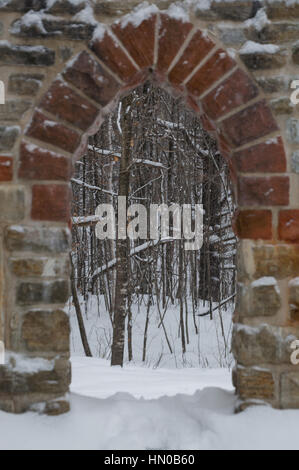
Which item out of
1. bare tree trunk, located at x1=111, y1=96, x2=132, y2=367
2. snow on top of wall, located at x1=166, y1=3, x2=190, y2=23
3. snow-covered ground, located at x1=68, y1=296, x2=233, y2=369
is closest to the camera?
snow on top of wall, located at x1=166, y1=3, x2=190, y2=23

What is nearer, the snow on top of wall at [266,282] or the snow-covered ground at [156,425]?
the snow-covered ground at [156,425]

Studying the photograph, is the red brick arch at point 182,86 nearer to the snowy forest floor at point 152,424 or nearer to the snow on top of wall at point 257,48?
the snow on top of wall at point 257,48

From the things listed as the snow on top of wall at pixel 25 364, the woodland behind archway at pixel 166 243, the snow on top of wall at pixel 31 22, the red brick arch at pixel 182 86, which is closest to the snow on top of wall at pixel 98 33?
the red brick arch at pixel 182 86

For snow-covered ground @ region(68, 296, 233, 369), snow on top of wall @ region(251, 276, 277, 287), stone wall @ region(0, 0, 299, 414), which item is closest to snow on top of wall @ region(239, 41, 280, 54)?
stone wall @ region(0, 0, 299, 414)

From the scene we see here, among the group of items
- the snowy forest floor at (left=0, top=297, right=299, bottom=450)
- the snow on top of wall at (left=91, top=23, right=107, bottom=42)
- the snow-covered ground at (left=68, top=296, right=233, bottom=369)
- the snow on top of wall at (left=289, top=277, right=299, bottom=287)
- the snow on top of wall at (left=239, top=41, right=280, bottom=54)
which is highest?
the snow on top of wall at (left=91, top=23, right=107, bottom=42)

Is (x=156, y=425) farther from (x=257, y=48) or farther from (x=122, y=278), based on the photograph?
(x=122, y=278)

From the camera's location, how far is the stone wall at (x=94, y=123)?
2111mm

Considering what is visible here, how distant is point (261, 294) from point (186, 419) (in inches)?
31.1

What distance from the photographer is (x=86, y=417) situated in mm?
2170

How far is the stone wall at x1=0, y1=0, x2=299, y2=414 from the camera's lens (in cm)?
211

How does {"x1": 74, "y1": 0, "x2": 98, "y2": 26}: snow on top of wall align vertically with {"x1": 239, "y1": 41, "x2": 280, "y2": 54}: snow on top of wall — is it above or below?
above

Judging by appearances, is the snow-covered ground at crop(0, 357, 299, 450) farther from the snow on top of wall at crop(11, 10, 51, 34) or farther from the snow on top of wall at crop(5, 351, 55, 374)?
the snow on top of wall at crop(11, 10, 51, 34)

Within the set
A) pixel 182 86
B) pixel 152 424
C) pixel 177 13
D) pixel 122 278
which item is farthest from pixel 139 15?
pixel 122 278

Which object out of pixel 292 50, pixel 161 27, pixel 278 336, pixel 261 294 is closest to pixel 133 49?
pixel 161 27
